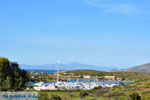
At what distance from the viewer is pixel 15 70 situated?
35.5 metres

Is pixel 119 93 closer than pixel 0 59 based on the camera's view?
No

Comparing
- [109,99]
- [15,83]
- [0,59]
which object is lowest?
[109,99]

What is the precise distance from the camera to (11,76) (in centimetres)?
3512

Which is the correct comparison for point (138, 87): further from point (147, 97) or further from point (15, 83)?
point (15, 83)

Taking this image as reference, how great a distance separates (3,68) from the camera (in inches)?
1373

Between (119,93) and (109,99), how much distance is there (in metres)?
6.90


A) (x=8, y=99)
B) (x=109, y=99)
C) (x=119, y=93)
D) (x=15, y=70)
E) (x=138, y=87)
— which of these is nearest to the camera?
(x=8, y=99)

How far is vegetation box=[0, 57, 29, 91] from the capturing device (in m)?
33.4

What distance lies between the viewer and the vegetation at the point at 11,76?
33406mm

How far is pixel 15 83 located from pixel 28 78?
102 inches

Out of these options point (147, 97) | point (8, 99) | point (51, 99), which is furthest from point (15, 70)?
point (147, 97)

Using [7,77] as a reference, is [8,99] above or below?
below

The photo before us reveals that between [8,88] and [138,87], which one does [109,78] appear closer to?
[138,87]

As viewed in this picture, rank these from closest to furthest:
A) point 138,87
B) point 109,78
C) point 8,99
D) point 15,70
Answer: point 8,99 < point 15,70 < point 138,87 < point 109,78
